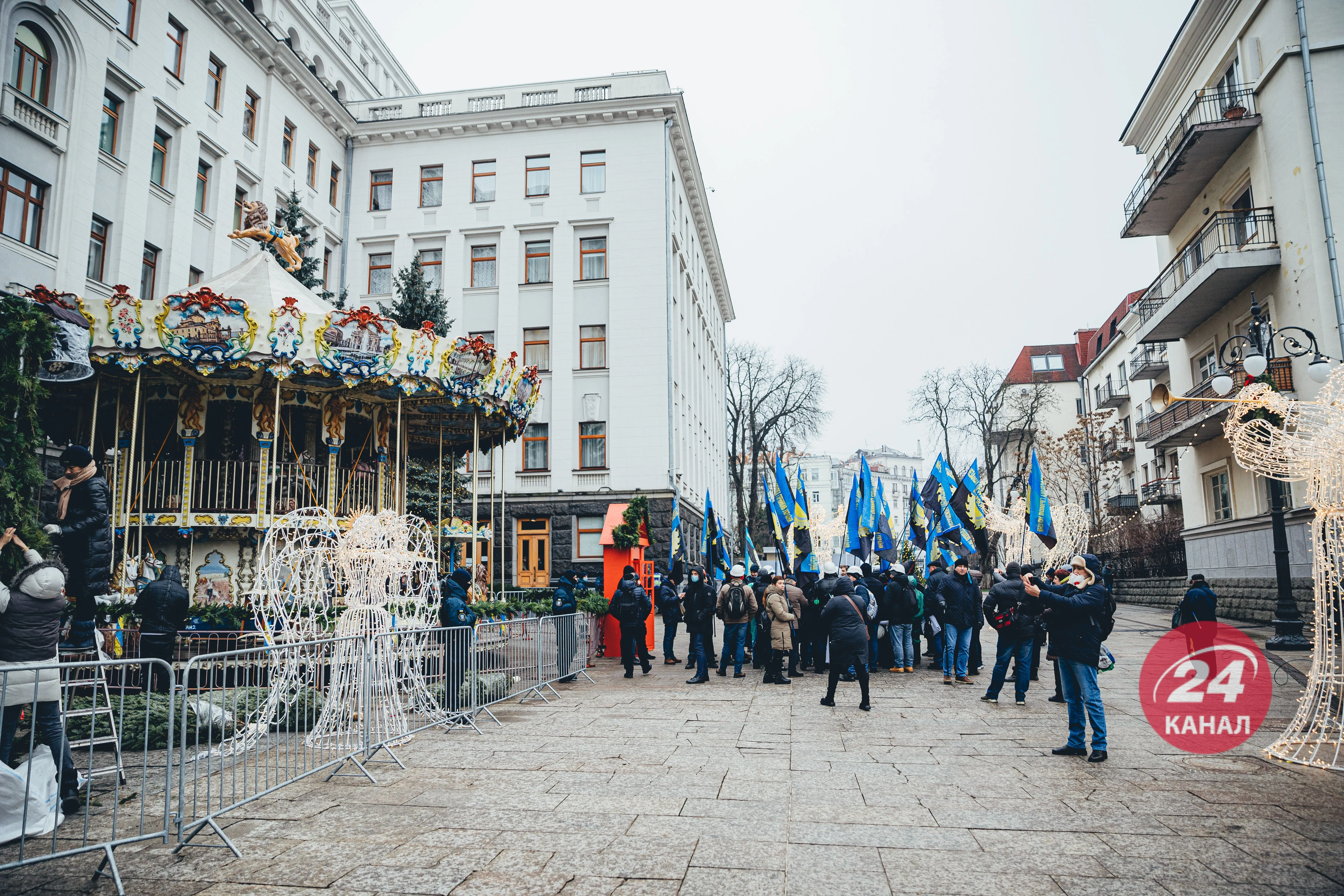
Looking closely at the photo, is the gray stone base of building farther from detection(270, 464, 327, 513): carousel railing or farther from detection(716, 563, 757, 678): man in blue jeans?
detection(270, 464, 327, 513): carousel railing

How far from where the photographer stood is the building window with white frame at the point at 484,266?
107ft

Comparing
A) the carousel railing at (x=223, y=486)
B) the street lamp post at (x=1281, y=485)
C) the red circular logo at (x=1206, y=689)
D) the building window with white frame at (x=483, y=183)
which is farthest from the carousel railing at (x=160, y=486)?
the building window with white frame at (x=483, y=183)

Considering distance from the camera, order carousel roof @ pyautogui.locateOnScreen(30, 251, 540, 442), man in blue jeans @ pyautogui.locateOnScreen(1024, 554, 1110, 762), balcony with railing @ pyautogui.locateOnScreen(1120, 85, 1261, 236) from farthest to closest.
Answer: balcony with railing @ pyautogui.locateOnScreen(1120, 85, 1261, 236)
carousel roof @ pyautogui.locateOnScreen(30, 251, 540, 442)
man in blue jeans @ pyautogui.locateOnScreen(1024, 554, 1110, 762)

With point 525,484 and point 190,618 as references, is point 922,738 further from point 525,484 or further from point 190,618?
point 525,484

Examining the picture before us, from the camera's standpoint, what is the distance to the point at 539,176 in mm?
32781

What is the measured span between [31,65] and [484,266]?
15.6 metres

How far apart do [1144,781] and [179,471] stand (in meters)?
16.3

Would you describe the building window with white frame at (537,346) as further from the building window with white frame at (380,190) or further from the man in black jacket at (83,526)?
the man in black jacket at (83,526)

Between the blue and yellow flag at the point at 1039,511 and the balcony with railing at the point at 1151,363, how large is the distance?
20895 mm

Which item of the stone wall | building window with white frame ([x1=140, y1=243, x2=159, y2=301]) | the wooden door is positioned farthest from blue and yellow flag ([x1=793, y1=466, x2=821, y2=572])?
building window with white frame ([x1=140, y1=243, x2=159, y2=301])

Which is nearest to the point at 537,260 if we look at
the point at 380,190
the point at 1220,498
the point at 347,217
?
the point at 380,190

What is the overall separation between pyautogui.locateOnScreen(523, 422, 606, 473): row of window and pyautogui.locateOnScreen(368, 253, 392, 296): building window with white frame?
844 centimetres

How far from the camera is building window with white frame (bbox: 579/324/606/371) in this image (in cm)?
3130

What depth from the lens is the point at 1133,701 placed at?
35.4ft
